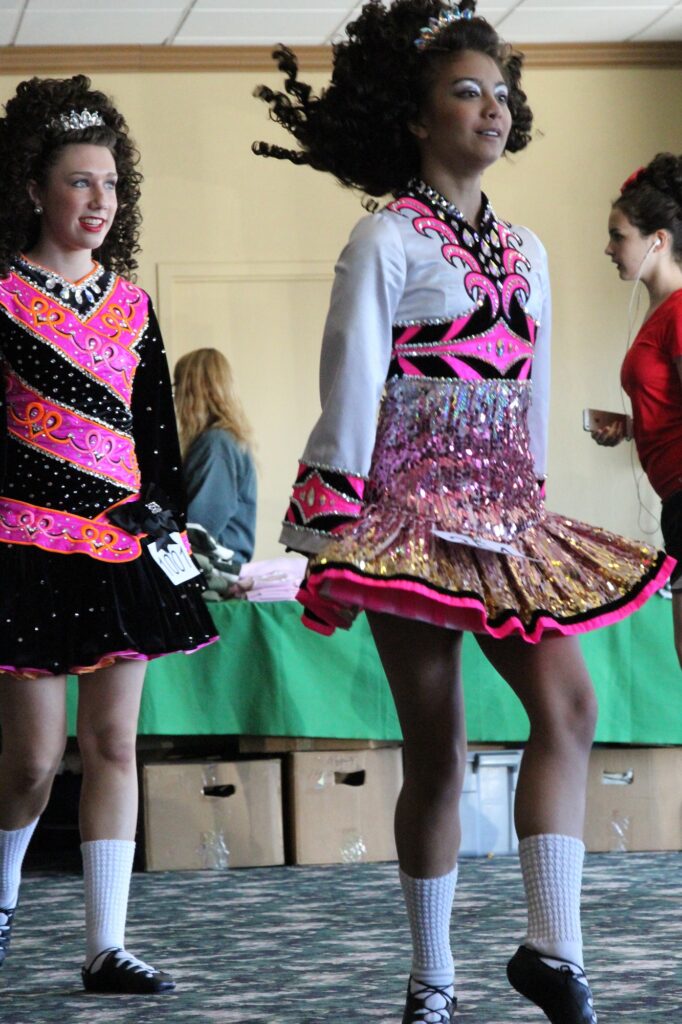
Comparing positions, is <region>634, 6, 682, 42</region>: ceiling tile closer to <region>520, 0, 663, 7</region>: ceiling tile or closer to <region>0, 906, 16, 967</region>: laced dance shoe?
<region>520, 0, 663, 7</region>: ceiling tile

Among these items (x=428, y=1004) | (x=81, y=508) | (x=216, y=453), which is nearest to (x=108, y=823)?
(x=81, y=508)

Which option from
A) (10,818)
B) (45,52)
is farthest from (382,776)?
(45,52)

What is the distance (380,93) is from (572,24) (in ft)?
16.3

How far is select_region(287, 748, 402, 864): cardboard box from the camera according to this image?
3.99 m

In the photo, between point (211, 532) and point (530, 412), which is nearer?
point (530, 412)

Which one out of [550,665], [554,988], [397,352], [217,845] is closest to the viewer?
[554,988]

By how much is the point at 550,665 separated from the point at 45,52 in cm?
544

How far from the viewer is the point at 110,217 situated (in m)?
2.60

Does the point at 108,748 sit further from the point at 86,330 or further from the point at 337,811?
the point at 337,811

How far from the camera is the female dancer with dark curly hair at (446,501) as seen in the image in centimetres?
181

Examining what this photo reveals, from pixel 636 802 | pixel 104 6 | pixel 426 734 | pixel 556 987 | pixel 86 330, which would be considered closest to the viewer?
pixel 556 987

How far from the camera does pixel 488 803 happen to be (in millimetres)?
4109

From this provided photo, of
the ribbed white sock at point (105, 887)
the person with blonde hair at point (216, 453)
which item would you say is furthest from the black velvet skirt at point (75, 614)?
the person with blonde hair at point (216, 453)

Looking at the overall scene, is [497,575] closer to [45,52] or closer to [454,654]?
[454,654]
